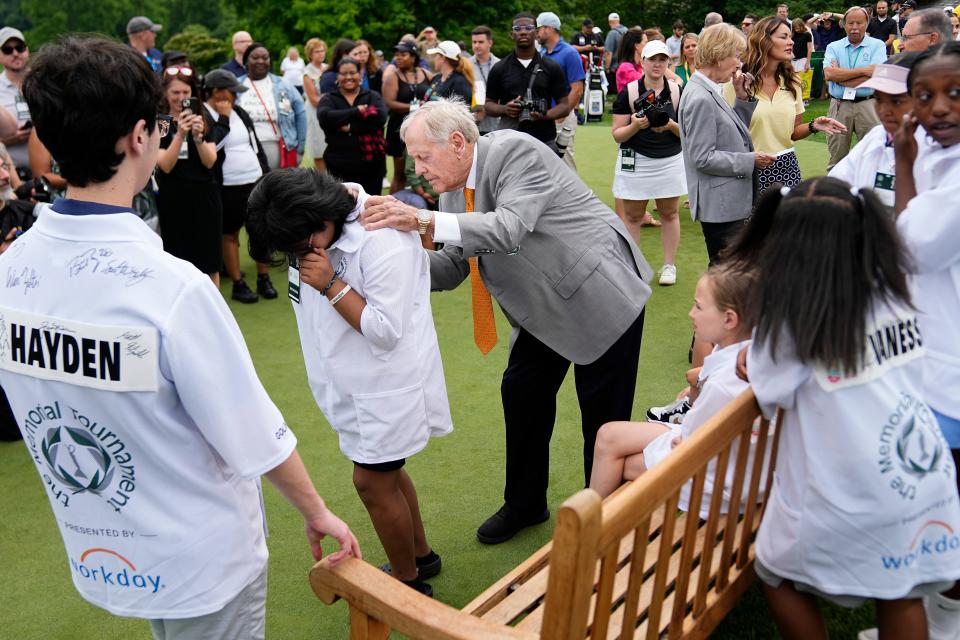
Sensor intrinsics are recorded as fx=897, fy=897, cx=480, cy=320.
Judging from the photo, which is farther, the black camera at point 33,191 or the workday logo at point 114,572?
the black camera at point 33,191

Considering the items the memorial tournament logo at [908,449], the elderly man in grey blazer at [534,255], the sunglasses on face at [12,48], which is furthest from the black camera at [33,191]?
the memorial tournament logo at [908,449]

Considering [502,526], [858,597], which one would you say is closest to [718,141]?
[502,526]

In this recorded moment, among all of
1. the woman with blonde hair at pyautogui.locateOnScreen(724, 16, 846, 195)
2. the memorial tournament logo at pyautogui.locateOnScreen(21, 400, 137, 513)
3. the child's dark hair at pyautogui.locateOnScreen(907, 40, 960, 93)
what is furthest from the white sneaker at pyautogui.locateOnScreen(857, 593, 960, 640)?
the woman with blonde hair at pyautogui.locateOnScreen(724, 16, 846, 195)

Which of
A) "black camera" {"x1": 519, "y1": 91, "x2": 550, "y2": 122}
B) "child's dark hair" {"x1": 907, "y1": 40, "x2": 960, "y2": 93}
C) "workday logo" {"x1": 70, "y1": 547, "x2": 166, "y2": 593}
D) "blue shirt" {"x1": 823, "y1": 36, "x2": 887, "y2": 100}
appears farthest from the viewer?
"blue shirt" {"x1": 823, "y1": 36, "x2": 887, "y2": 100}

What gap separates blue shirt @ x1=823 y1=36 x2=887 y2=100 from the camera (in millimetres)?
9844

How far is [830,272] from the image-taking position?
2016 millimetres

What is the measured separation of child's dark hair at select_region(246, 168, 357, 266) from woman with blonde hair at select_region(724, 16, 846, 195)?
3.20 meters

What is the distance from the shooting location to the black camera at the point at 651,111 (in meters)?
6.59

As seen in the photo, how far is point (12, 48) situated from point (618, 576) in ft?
20.4

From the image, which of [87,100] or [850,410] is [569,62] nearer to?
[850,410]

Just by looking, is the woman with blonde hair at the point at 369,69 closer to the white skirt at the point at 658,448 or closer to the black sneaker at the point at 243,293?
the black sneaker at the point at 243,293

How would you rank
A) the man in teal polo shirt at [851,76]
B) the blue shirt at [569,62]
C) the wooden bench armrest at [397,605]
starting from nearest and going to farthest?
the wooden bench armrest at [397,605], the man in teal polo shirt at [851,76], the blue shirt at [569,62]

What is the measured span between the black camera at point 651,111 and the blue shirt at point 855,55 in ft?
13.2

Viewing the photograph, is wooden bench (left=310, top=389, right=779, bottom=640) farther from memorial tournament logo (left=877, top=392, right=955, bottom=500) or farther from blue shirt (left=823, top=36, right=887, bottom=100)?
blue shirt (left=823, top=36, right=887, bottom=100)
